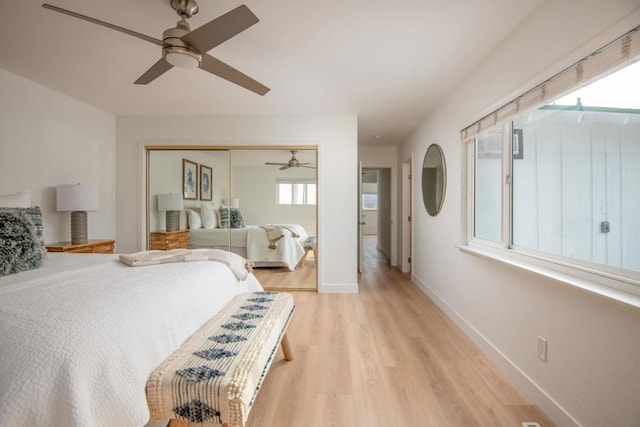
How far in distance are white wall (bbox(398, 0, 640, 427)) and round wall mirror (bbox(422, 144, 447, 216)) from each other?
0.44 m

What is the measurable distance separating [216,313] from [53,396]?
96 cm

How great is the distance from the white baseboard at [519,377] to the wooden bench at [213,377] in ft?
5.11

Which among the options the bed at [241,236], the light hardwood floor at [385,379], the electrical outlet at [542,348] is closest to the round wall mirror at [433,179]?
the light hardwood floor at [385,379]

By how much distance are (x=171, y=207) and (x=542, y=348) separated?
13.7ft

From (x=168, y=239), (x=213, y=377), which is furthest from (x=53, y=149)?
(x=213, y=377)

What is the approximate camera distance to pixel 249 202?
4184mm

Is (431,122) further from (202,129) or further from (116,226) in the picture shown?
(116,226)

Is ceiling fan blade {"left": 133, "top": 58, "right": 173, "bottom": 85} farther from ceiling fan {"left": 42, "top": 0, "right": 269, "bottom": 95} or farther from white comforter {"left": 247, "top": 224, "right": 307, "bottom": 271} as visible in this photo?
white comforter {"left": 247, "top": 224, "right": 307, "bottom": 271}

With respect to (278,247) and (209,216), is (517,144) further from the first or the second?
(209,216)

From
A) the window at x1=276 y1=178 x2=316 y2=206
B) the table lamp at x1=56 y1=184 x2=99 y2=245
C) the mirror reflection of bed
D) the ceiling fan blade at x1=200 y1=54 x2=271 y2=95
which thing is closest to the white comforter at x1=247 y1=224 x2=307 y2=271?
the mirror reflection of bed

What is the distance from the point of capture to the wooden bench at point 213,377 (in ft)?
3.65

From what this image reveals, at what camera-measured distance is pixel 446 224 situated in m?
3.33

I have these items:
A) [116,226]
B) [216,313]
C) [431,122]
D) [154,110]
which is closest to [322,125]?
[431,122]

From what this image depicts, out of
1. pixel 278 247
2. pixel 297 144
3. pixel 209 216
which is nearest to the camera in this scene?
pixel 297 144
